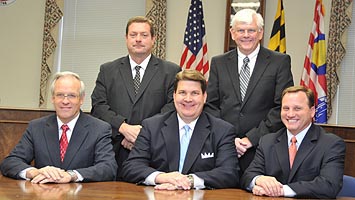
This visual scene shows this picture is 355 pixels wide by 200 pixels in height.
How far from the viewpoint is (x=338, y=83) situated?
7566 mm

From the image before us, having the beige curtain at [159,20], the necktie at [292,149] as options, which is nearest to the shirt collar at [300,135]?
the necktie at [292,149]

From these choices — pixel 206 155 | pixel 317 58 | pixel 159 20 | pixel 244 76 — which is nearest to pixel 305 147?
pixel 206 155

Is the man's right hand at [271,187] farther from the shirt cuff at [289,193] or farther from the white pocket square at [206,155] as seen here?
the white pocket square at [206,155]

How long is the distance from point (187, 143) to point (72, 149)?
0.68 meters

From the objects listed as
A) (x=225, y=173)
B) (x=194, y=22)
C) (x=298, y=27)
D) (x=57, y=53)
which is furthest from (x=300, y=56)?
(x=225, y=173)

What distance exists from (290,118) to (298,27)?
15.1 ft

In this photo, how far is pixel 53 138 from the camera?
3.62 m

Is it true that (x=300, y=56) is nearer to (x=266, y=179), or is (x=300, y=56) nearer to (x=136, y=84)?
(x=136, y=84)

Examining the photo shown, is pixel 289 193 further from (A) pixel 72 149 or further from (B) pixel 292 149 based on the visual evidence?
(A) pixel 72 149

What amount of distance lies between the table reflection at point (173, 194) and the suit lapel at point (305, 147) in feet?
1.85

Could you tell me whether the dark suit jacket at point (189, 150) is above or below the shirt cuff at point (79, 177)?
above

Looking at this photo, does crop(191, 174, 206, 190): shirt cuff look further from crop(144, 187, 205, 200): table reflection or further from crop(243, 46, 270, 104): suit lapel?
crop(243, 46, 270, 104): suit lapel

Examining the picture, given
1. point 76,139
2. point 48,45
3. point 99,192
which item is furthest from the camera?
point 48,45

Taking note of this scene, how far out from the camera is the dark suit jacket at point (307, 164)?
318cm
